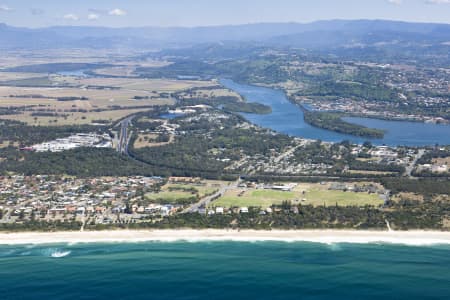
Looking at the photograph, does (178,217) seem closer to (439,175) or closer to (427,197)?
(427,197)

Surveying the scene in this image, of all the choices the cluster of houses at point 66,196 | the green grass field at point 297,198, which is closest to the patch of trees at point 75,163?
the cluster of houses at point 66,196

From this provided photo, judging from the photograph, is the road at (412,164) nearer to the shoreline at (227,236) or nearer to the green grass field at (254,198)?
the green grass field at (254,198)

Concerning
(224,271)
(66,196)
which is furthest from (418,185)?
(66,196)

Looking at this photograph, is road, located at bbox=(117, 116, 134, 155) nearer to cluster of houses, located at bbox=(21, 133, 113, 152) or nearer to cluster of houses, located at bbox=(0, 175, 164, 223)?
cluster of houses, located at bbox=(21, 133, 113, 152)

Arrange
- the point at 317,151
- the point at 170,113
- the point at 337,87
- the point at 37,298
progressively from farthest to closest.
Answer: the point at 337,87 < the point at 170,113 < the point at 317,151 < the point at 37,298

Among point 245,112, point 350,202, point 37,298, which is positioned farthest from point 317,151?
point 37,298

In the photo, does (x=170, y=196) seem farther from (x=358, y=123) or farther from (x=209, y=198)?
(x=358, y=123)

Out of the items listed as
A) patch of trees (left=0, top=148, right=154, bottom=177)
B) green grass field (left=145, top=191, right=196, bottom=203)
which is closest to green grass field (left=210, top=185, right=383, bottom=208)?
green grass field (left=145, top=191, right=196, bottom=203)
